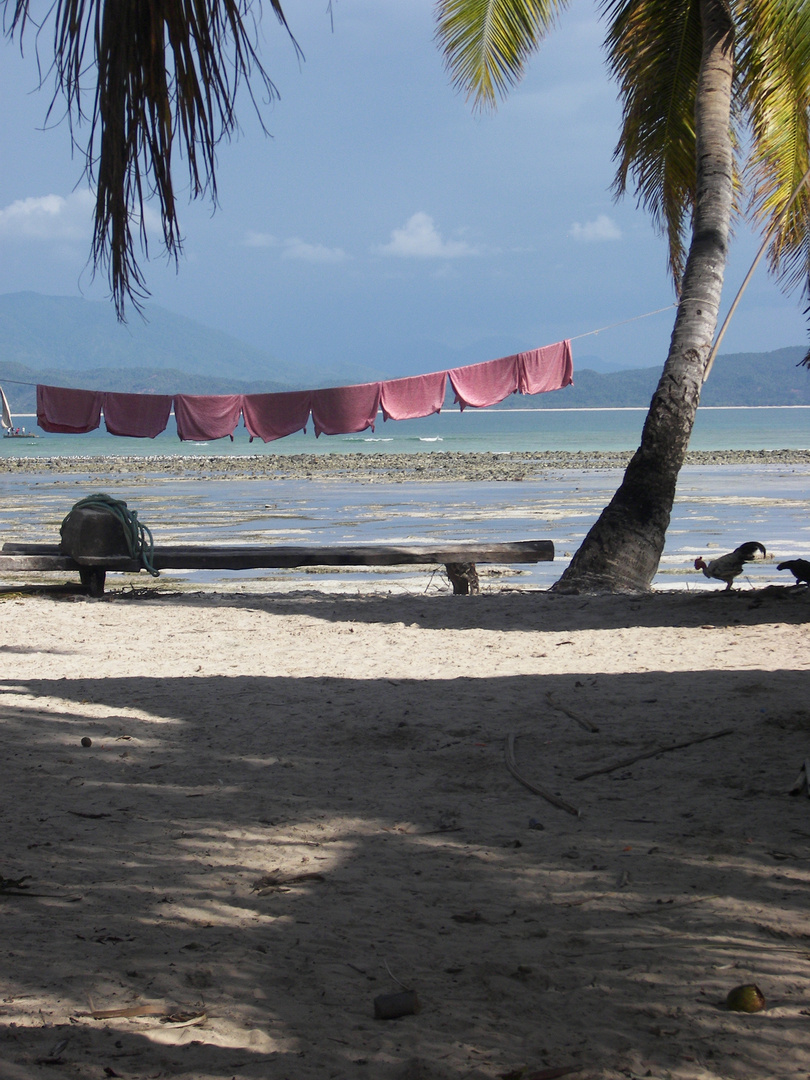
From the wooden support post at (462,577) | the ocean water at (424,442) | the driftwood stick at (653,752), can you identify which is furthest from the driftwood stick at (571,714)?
the ocean water at (424,442)

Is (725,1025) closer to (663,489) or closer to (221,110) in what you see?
(221,110)

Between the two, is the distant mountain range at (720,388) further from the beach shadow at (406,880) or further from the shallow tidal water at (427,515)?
the beach shadow at (406,880)

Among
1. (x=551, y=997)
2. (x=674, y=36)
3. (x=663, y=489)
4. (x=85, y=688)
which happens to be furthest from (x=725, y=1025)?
(x=674, y=36)

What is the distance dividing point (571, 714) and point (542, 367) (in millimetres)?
8612

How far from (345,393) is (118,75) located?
11.3 meters

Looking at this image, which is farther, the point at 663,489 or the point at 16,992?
the point at 663,489

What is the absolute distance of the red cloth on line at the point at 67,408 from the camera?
12195 mm

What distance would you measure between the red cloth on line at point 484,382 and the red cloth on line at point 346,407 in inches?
42.3

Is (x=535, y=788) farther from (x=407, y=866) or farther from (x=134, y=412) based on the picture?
(x=134, y=412)

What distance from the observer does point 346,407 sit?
12523mm

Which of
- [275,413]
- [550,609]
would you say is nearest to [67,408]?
[275,413]

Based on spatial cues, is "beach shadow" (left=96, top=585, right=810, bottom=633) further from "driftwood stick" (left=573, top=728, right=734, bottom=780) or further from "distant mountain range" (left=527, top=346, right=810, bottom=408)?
"distant mountain range" (left=527, top=346, right=810, bottom=408)

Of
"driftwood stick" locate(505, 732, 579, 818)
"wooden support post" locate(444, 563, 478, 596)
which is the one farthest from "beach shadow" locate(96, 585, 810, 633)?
"driftwood stick" locate(505, 732, 579, 818)

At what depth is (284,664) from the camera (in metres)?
5.64
